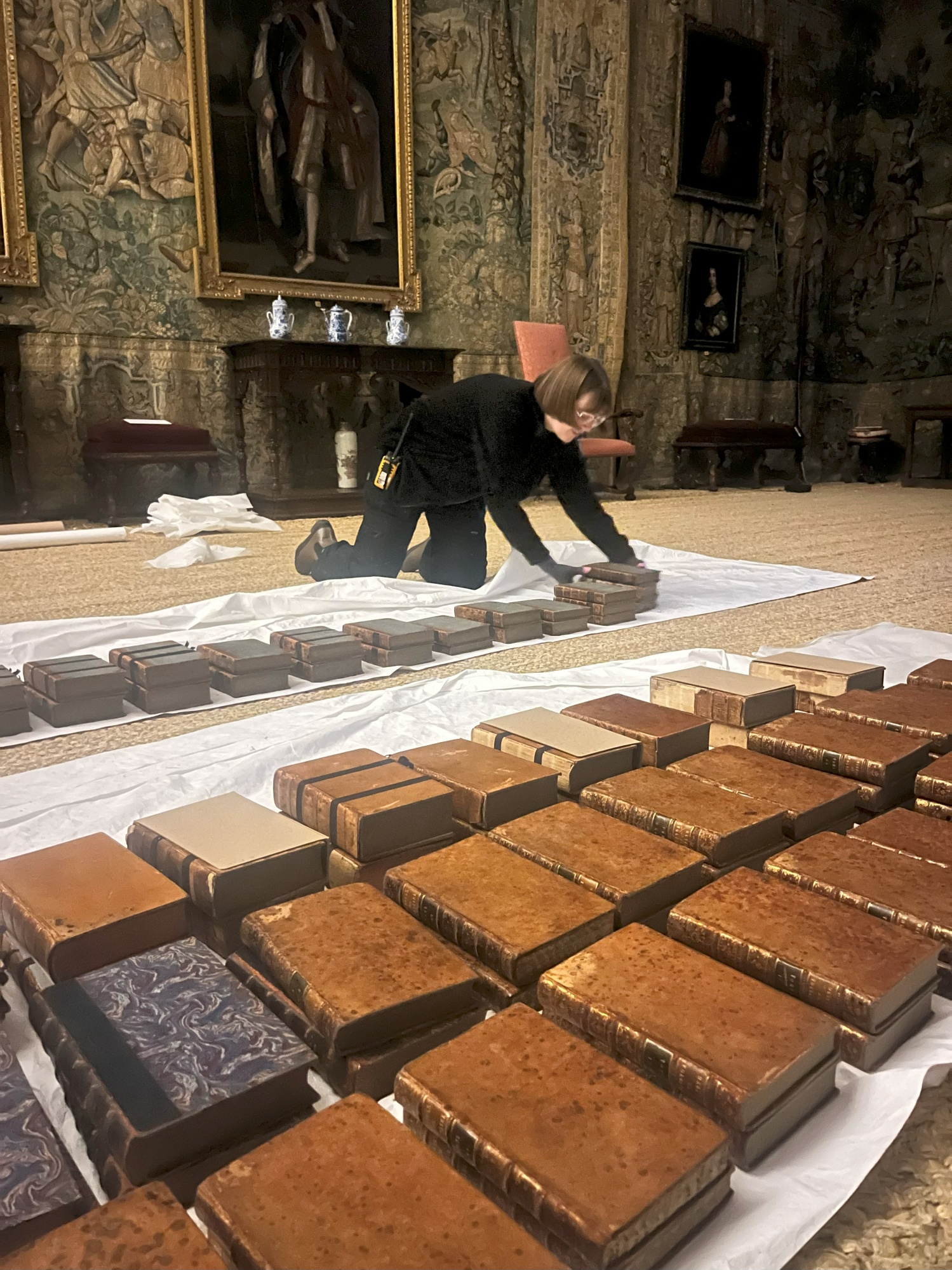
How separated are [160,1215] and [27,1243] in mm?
106

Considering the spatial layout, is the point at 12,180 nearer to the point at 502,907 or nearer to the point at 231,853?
the point at 231,853

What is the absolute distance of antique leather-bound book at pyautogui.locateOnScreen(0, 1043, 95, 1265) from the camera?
0.80 metres

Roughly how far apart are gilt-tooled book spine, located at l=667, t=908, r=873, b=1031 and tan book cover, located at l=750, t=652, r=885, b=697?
3.69 feet

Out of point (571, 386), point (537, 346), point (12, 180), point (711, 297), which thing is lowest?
point (571, 386)

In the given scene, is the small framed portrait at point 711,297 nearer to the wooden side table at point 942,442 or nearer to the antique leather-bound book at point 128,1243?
the wooden side table at point 942,442

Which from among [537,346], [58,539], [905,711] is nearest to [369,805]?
[905,711]

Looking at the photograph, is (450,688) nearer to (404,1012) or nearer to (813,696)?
(813,696)

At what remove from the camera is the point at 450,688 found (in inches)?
106

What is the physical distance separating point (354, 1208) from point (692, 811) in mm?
837

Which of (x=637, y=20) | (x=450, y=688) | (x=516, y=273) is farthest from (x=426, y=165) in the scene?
(x=450, y=688)

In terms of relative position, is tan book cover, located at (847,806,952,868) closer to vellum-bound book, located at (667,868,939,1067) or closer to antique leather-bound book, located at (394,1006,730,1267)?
vellum-bound book, located at (667,868,939,1067)

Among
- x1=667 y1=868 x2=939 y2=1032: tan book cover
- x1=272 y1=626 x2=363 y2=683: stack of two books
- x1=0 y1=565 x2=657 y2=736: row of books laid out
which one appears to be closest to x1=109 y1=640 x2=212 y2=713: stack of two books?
x1=0 y1=565 x2=657 y2=736: row of books laid out

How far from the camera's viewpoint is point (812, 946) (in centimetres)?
113

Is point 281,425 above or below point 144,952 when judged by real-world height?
above
